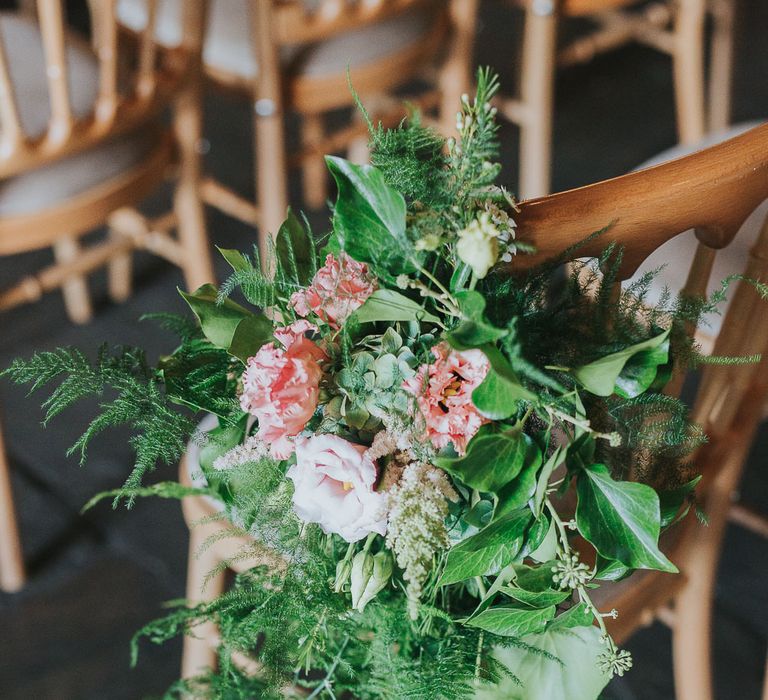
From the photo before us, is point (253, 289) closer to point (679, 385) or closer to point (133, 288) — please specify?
point (679, 385)

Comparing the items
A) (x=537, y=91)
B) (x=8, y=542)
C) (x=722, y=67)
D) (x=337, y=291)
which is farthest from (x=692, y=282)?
(x=722, y=67)

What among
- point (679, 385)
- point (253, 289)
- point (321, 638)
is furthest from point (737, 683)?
point (253, 289)

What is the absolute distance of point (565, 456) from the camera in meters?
0.55

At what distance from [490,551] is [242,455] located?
0.57ft

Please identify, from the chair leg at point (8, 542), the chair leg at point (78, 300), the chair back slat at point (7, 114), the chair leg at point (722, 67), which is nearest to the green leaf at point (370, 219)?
the chair back slat at point (7, 114)

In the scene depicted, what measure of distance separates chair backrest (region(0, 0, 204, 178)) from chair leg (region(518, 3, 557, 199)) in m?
0.69

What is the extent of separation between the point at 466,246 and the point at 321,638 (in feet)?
1.00

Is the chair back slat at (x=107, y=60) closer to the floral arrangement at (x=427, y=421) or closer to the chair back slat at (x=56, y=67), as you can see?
the chair back slat at (x=56, y=67)

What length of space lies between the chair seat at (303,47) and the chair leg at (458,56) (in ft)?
0.35

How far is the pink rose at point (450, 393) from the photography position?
562 mm

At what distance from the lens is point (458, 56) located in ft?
5.79

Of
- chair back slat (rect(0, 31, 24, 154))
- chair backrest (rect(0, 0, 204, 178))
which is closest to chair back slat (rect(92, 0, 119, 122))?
chair backrest (rect(0, 0, 204, 178))

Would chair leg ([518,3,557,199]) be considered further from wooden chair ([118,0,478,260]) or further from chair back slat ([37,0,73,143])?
chair back slat ([37,0,73,143])

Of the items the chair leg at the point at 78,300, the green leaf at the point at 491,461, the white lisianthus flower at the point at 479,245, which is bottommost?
the chair leg at the point at 78,300
